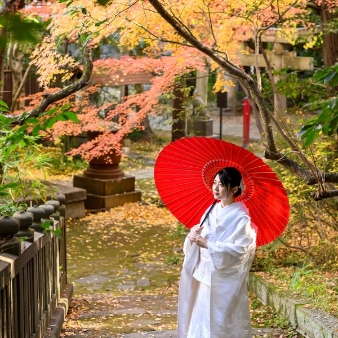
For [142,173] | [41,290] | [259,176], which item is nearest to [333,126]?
[259,176]

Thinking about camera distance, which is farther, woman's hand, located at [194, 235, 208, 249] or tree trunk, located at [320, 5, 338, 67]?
tree trunk, located at [320, 5, 338, 67]

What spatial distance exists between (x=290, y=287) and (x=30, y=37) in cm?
540

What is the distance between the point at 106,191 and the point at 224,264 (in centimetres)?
947

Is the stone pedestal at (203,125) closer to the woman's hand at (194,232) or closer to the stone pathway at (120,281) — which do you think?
the stone pathway at (120,281)

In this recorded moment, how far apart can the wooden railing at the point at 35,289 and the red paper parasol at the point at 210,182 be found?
1.08 m

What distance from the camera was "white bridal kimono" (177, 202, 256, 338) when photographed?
468cm

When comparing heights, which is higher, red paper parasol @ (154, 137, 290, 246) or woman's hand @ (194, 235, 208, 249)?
red paper parasol @ (154, 137, 290, 246)

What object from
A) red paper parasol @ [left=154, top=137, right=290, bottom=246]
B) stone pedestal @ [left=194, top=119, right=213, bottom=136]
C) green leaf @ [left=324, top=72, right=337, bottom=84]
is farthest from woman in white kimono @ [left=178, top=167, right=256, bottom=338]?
stone pedestal @ [left=194, top=119, right=213, bottom=136]

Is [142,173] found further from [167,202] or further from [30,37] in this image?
[30,37]

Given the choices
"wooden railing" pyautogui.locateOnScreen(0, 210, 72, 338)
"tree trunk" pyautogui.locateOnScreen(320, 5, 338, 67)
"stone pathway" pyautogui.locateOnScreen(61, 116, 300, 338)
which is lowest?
→ "stone pathway" pyautogui.locateOnScreen(61, 116, 300, 338)

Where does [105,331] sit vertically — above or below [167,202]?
below

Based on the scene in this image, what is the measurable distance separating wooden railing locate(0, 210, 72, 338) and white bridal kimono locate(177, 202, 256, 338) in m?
1.15

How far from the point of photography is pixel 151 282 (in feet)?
29.5

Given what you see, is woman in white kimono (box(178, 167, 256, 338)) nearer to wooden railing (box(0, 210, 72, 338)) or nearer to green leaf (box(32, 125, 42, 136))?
wooden railing (box(0, 210, 72, 338))
